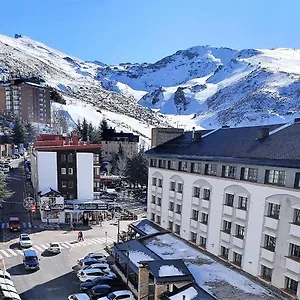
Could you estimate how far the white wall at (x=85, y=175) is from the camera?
5544 centimetres

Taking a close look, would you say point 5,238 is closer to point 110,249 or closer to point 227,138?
point 110,249

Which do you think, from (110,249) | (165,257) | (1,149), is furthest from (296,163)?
(1,149)

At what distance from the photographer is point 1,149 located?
111 meters

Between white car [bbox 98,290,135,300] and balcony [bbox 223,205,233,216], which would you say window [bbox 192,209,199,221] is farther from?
white car [bbox 98,290,135,300]

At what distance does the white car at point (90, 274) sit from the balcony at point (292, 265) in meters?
17.5

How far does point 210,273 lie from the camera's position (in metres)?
27.9

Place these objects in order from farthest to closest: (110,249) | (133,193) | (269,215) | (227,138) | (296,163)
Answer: (133,193), (110,249), (227,138), (269,215), (296,163)

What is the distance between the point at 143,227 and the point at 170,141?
12031 millimetres

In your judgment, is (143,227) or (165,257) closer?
(165,257)

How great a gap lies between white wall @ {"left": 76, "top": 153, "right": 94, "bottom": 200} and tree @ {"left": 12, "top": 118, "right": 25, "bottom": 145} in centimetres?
7685

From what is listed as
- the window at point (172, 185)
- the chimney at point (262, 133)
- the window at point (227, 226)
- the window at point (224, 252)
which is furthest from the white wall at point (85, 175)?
the chimney at point (262, 133)

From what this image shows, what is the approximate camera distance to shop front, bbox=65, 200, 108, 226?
53.8 metres

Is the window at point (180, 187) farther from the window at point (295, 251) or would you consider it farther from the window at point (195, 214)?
the window at point (295, 251)

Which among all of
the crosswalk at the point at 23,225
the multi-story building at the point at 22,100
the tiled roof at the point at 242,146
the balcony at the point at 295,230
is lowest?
the crosswalk at the point at 23,225
